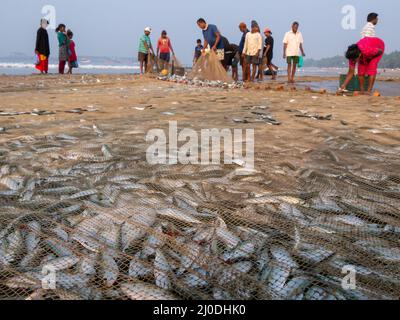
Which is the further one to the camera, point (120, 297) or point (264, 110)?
point (264, 110)

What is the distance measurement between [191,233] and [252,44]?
15.3 m

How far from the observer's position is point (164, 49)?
22078 mm

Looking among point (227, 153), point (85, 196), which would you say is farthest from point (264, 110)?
point (85, 196)

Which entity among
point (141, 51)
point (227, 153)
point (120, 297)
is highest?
point (141, 51)

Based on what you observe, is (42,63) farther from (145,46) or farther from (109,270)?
(109,270)

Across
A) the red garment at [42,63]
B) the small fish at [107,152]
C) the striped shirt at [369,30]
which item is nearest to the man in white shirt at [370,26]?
the striped shirt at [369,30]

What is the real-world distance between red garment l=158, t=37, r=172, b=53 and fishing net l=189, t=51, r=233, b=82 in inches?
214

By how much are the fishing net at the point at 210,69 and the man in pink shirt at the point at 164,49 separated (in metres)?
5.22

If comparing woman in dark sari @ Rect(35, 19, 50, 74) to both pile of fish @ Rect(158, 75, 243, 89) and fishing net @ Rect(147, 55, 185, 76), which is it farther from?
pile of fish @ Rect(158, 75, 243, 89)

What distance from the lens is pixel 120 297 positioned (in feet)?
7.64

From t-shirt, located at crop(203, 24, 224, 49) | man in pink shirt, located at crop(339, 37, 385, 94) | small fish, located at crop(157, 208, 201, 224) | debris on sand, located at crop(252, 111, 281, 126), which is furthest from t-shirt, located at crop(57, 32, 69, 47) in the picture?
small fish, located at crop(157, 208, 201, 224)

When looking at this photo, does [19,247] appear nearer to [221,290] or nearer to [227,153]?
[221,290]

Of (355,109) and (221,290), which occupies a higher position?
(355,109)

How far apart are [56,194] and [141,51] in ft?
64.9
